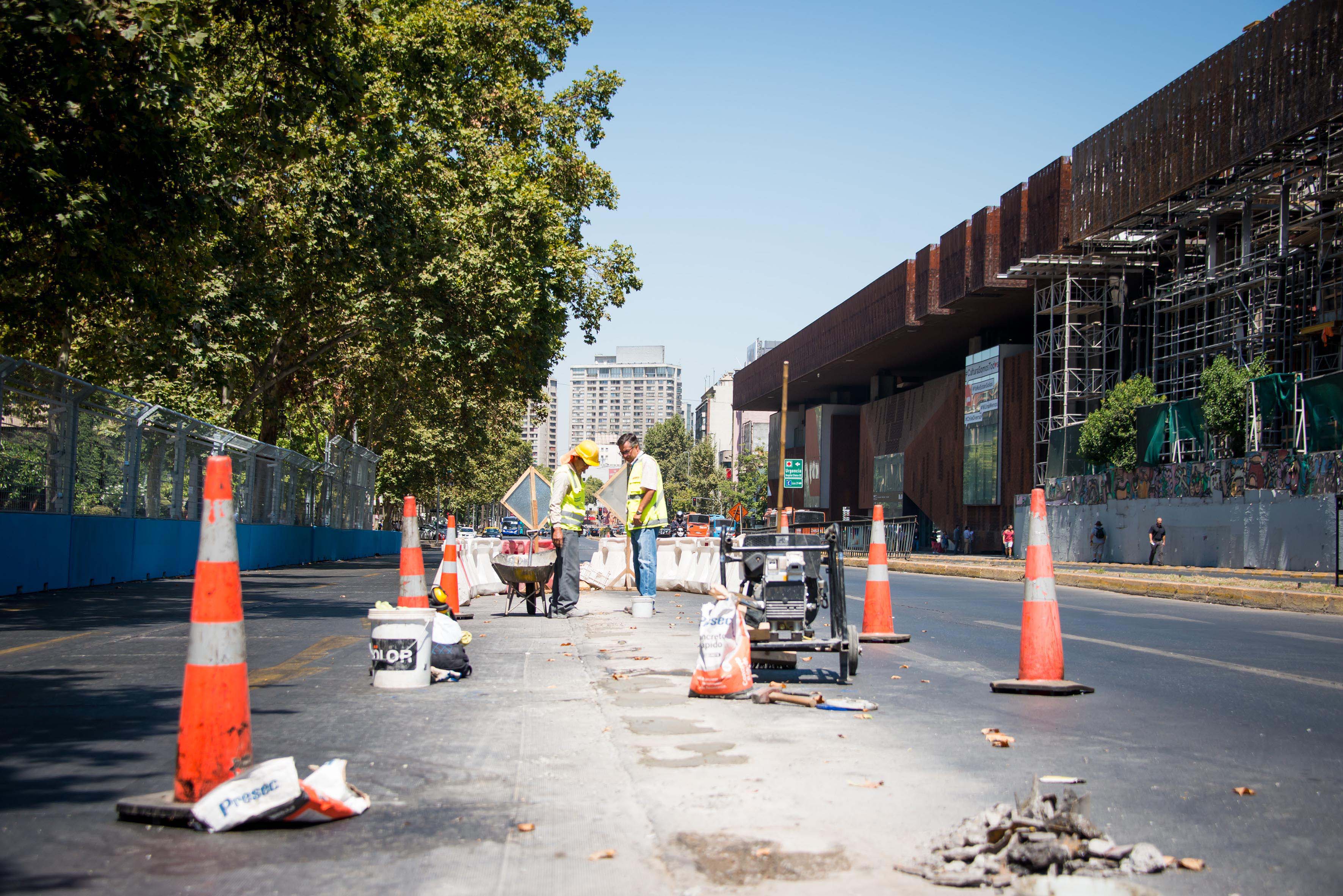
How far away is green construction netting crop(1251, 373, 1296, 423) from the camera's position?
1182 inches

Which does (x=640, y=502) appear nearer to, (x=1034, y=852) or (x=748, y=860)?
(x=748, y=860)

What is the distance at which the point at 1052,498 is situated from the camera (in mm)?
44250

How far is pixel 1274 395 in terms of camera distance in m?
30.4


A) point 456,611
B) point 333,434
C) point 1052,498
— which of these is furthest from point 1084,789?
point 333,434

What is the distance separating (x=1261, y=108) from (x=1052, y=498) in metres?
17.2

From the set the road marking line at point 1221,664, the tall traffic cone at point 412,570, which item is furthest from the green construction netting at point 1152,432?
the tall traffic cone at point 412,570

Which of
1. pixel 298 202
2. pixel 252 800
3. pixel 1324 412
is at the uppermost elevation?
pixel 298 202

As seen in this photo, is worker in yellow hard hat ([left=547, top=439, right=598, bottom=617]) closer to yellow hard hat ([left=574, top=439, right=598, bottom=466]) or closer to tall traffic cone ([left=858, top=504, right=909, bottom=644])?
yellow hard hat ([left=574, top=439, right=598, bottom=466])

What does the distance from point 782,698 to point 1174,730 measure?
6.58 ft

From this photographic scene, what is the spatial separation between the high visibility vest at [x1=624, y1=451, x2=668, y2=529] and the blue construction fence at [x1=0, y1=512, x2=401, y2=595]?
414 cm

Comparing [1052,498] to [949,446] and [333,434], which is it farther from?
[333,434]

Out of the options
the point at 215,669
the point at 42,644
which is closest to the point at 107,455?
A: the point at 42,644

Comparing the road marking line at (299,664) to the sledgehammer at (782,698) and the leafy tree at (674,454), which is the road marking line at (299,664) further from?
the leafy tree at (674,454)

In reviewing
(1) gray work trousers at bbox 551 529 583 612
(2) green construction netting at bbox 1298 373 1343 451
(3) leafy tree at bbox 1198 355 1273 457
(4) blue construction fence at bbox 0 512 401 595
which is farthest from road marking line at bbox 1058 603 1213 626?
(3) leafy tree at bbox 1198 355 1273 457
